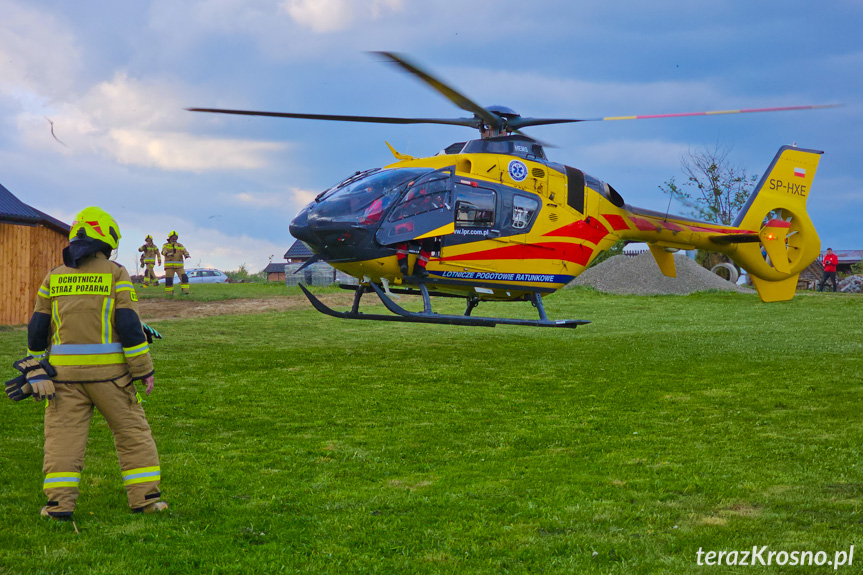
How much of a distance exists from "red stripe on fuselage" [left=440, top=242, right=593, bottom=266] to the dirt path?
12.4 m

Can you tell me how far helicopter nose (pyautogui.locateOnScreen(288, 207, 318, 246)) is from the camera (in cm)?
1178

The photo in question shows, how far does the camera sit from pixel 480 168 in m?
12.7

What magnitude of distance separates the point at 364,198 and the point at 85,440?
697cm

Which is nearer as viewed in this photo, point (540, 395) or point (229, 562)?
point (229, 562)

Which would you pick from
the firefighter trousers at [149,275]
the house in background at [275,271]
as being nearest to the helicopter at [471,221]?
the firefighter trousers at [149,275]

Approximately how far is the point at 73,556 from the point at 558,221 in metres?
10.4

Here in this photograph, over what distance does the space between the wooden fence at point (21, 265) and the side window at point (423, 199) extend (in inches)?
512

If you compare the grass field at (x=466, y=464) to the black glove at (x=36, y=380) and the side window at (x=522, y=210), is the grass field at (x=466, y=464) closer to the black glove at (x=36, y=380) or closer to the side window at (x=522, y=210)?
the black glove at (x=36, y=380)

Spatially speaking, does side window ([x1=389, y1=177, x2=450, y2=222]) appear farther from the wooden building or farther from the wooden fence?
the wooden building

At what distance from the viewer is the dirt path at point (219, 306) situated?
23250 millimetres

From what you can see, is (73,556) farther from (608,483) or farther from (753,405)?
(753,405)

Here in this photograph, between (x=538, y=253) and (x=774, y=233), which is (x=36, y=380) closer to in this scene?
(x=538, y=253)

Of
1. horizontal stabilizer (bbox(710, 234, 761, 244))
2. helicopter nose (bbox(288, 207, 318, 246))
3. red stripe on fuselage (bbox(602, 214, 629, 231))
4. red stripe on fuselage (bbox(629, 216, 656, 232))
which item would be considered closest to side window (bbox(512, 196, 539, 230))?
red stripe on fuselage (bbox(602, 214, 629, 231))

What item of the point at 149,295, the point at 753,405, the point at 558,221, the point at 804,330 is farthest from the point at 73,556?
the point at 149,295
